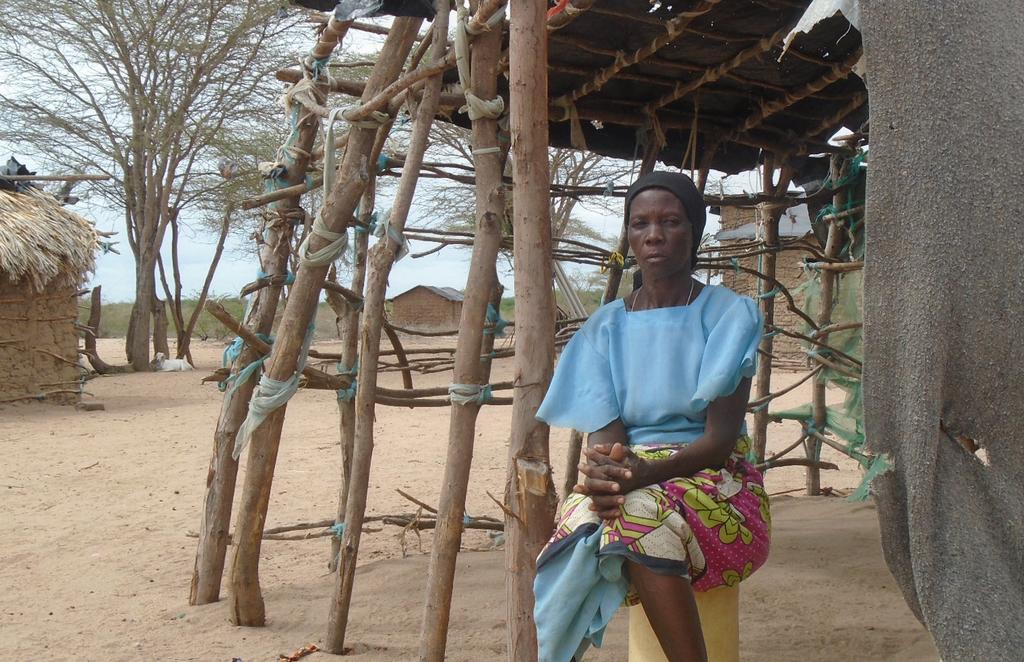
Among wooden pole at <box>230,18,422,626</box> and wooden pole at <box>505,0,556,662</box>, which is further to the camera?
wooden pole at <box>230,18,422,626</box>

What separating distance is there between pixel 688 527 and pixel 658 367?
414mm

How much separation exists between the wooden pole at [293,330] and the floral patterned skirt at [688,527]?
5.58ft

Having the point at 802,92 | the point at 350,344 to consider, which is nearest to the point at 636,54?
the point at 802,92

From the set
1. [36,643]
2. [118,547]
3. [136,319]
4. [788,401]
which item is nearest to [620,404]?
[36,643]

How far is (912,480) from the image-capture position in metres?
1.50

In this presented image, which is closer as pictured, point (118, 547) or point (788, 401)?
point (118, 547)

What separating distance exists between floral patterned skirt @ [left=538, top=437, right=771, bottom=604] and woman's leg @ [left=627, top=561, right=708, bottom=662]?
0.08 feet

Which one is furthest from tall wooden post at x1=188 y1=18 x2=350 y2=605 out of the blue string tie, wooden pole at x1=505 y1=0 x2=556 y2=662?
wooden pole at x1=505 y1=0 x2=556 y2=662

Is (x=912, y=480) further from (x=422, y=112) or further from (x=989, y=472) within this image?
(x=422, y=112)

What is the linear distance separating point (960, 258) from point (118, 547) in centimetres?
492

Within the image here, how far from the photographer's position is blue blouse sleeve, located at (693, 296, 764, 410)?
2.04 m

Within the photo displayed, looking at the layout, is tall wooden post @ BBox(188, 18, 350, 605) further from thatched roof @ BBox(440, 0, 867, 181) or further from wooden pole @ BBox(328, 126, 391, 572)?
thatched roof @ BBox(440, 0, 867, 181)

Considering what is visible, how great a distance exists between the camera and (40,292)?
34.8ft

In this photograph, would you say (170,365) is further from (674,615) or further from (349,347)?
(674,615)
